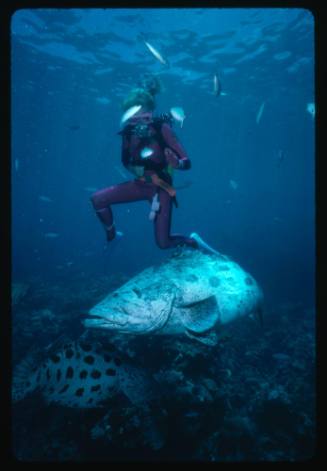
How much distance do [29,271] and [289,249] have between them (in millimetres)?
18557

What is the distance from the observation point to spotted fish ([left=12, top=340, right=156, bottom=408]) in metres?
3.15

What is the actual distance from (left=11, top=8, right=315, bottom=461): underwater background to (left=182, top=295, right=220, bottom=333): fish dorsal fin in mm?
811

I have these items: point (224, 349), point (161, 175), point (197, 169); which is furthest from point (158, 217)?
point (197, 169)

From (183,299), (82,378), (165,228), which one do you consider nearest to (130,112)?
(165,228)

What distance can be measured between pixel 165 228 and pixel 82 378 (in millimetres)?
2981

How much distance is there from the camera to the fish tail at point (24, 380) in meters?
3.37

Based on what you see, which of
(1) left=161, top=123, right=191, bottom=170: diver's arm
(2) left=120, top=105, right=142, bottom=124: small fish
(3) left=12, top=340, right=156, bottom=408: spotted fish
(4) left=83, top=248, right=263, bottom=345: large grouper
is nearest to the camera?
(3) left=12, top=340, right=156, bottom=408: spotted fish

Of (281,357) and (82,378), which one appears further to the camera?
(281,357)

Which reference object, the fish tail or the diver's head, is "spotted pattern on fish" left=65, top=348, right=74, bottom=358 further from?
the diver's head

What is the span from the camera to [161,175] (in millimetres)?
4828

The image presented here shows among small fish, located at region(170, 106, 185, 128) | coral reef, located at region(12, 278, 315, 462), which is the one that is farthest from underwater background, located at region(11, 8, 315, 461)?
small fish, located at region(170, 106, 185, 128)

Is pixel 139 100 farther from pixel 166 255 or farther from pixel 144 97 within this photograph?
pixel 166 255

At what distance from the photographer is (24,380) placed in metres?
3.53

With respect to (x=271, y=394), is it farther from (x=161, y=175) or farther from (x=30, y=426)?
(x=161, y=175)
